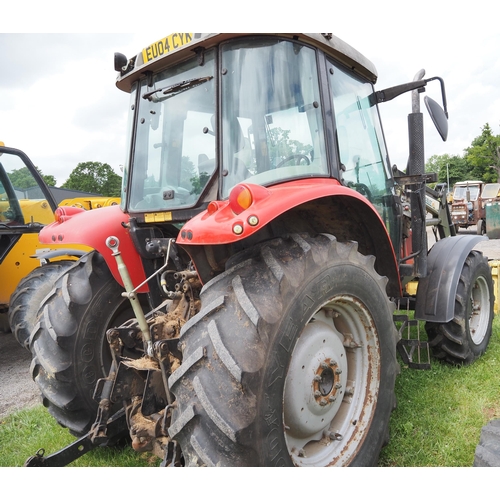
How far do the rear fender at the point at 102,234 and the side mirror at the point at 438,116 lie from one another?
204 centimetres

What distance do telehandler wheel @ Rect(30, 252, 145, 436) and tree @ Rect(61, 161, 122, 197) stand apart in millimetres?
35614

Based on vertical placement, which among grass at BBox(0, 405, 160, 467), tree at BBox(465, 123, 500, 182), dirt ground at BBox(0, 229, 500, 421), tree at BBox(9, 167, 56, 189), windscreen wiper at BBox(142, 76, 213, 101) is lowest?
dirt ground at BBox(0, 229, 500, 421)

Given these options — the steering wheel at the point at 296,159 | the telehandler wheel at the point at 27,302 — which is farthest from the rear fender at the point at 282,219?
the telehandler wheel at the point at 27,302

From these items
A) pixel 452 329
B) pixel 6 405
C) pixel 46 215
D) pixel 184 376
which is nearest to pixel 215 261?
pixel 184 376

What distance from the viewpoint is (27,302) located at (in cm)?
452

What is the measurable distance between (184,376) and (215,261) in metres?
0.66

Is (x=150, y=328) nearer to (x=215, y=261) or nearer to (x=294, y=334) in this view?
(x=215, y=261)

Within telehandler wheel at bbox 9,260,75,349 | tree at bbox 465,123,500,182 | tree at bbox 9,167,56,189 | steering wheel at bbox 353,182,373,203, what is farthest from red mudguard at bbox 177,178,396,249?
tree at bbox 465,123,500,182

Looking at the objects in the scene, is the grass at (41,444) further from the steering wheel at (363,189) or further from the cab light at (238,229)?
the steering wheel at (363,189)

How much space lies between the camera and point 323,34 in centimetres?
253

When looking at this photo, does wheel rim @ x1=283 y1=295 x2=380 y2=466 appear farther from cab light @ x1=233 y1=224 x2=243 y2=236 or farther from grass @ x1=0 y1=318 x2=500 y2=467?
cab light @ x1=233 y1=224 x2=243 y2=236

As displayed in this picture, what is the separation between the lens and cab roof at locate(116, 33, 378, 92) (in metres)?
2.34

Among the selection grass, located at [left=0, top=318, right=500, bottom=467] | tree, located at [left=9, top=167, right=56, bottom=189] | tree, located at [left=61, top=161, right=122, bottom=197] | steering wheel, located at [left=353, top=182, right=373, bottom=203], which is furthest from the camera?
tree, located at [left=61, top=161, right=122, bottom=197]

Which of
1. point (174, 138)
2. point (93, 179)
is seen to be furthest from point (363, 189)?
point (93, 179)
